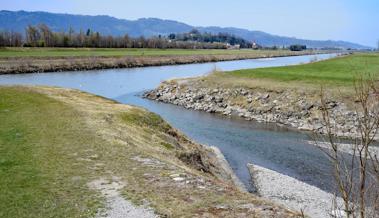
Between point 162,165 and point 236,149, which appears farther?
point 236,149

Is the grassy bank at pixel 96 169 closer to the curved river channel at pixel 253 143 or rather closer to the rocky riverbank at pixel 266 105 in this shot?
the curved river channel at pixel 253 143

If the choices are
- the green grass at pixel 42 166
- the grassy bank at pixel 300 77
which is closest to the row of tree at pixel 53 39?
the grassy bank at pixel 300 77

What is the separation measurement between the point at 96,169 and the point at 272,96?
3343 centimetres

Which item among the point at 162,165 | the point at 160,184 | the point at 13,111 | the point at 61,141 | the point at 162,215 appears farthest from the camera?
the point at 13,111

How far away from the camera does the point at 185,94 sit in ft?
176

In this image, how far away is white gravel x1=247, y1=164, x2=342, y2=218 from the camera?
16953 millimetres

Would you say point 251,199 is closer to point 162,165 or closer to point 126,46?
point 162,165

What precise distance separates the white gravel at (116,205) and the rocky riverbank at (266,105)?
926 inches

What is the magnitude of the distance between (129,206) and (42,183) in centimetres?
296

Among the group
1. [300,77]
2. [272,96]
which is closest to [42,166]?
[272,96]

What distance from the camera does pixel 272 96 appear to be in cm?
4503

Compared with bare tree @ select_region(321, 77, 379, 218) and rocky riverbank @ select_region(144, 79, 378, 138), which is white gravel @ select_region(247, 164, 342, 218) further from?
rocky riverbank @ select_region(144, 79, 378, 138)

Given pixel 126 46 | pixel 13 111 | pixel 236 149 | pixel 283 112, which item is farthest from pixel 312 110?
pixel 126 46

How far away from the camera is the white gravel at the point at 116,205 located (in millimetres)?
10359
